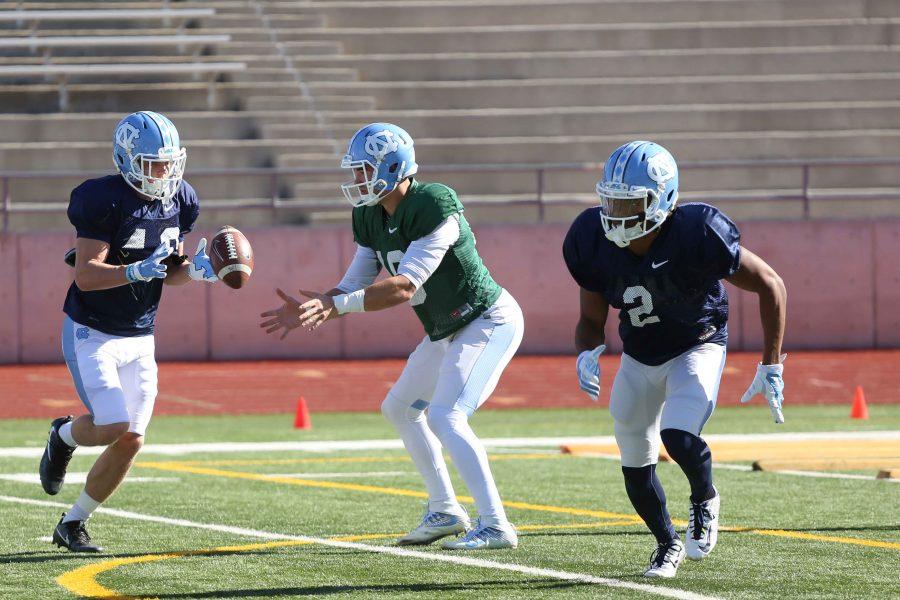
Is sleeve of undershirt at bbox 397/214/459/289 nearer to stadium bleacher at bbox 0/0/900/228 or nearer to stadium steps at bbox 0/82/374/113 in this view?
stadium bleacher at bbox 0/0/900/228

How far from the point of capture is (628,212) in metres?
5.68

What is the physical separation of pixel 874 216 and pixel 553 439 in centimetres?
881

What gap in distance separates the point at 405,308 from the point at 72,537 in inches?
466

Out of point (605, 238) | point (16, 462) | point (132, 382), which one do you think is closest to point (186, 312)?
point (16, 462)

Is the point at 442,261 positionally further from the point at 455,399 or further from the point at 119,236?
the point at 119,236

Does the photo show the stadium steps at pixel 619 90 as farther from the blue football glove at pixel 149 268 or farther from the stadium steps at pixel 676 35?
the blue football glove at pixel 149 268

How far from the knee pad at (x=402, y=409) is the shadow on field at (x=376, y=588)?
4.13 ft

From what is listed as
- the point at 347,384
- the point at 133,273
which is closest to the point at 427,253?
the point at 133,273

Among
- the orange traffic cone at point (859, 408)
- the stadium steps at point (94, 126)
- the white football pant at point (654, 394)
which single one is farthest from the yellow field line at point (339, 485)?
the stadium steps at point (94, 126)

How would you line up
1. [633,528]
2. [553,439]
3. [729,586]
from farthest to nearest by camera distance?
[553,439]
[633,528]
[729,586]

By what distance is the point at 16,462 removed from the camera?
10570 millimetres

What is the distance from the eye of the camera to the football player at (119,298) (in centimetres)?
648

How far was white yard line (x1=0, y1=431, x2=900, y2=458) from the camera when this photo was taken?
11.5m

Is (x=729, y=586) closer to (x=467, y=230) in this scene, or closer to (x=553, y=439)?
(x=467, y=230)
